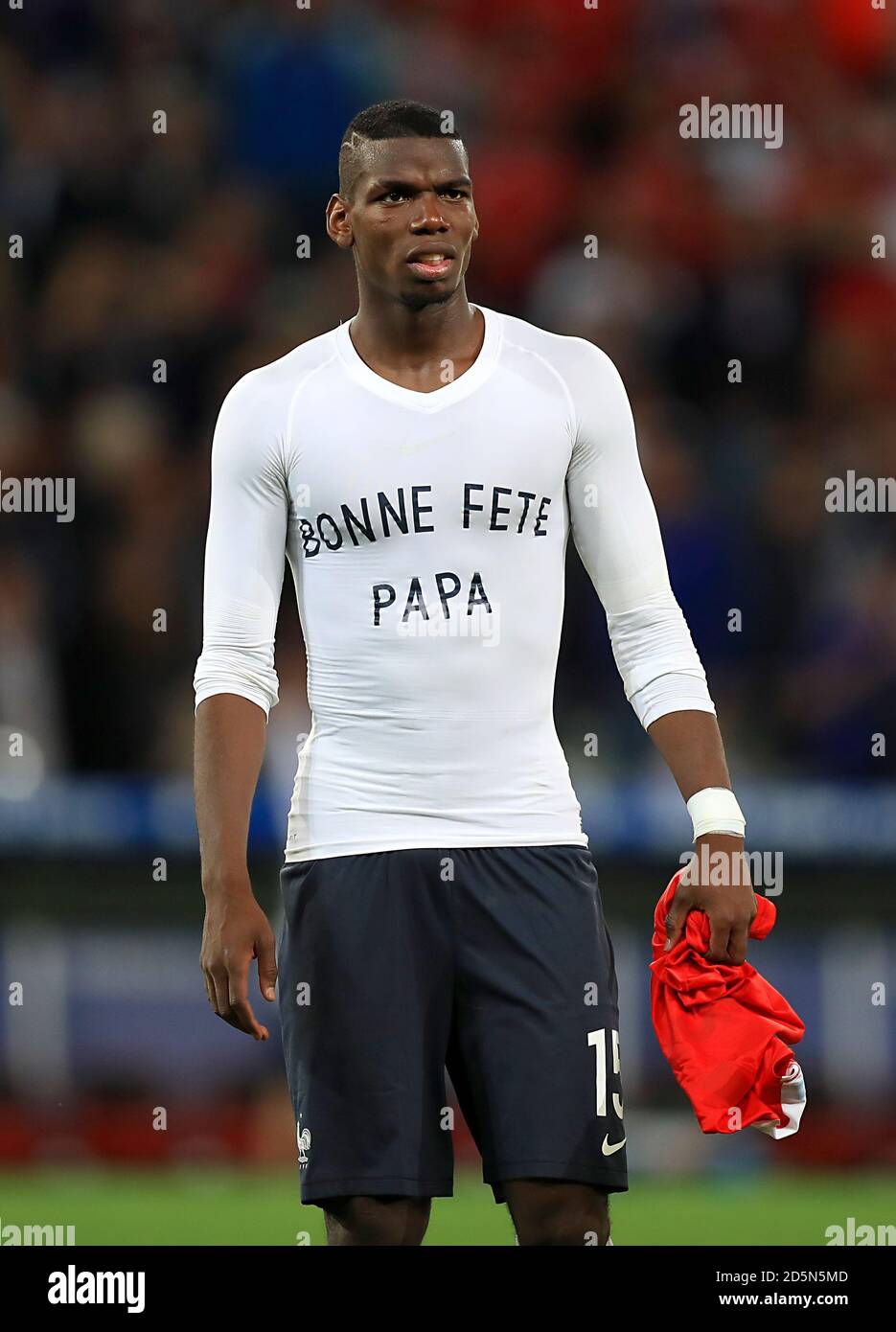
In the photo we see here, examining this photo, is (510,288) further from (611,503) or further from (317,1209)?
(611,503)

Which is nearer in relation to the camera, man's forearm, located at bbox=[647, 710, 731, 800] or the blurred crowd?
man's forearm, located at bbox=[647, 710, 731, 800]

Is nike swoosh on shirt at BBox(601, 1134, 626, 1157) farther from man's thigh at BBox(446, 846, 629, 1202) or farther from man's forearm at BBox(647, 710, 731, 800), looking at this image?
man's forearm at BBox(647, 710, 731, 800)

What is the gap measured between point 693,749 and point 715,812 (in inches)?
4.7

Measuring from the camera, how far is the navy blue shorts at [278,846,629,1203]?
11.1ft

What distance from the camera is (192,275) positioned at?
8352 millimetres

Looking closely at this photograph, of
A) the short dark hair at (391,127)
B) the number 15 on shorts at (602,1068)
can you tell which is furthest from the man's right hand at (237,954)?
the short dark hair at (391,127)

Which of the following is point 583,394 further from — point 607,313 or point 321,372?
point 607,313

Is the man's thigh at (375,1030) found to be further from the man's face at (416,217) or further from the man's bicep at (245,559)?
the man's face at (416,217)

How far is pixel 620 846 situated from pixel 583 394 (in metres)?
3.22

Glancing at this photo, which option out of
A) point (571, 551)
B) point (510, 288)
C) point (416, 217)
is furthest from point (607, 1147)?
point (510, 288)

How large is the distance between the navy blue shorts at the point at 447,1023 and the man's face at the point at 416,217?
0.90 meters

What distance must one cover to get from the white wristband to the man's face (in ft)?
2.91

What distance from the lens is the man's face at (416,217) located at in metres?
3.54

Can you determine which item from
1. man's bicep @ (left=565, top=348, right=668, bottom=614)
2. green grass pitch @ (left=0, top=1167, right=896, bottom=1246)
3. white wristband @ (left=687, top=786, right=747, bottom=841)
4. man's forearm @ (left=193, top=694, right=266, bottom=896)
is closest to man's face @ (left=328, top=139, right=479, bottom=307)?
man's bicep @ (left=565, top=348, right=668, bottom=614)
